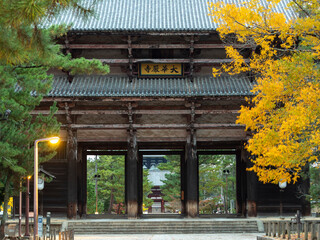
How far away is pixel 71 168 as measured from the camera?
2930 centimetres

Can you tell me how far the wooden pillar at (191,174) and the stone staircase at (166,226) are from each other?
896mm

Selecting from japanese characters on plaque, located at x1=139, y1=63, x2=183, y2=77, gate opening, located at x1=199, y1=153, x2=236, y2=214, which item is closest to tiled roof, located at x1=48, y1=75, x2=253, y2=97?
japanese characters on plaque, located at x1=139, y1=63, x2=183, y2=77

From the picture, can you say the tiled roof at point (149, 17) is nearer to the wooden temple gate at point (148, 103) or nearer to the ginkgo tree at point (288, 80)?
the wooden temple gate at point (148, 103)

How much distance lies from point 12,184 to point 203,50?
13840 mm

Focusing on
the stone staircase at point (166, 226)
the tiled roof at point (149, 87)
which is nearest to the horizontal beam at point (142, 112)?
the tiled roof at point (149, 87)

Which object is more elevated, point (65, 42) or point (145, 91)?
point (65, 42)

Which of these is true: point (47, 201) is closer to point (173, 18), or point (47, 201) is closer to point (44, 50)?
point (173, 18)

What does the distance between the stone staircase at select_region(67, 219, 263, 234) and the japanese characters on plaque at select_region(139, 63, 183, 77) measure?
8.33 m

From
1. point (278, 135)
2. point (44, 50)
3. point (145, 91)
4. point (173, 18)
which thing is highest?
point (173, 18)

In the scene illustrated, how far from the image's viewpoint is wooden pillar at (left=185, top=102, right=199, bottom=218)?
2895 cm

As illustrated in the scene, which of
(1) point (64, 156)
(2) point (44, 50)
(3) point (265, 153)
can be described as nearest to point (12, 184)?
(1) point (64, 156)

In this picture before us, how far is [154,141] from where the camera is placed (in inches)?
1221

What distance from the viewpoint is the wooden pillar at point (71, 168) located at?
29031 mm

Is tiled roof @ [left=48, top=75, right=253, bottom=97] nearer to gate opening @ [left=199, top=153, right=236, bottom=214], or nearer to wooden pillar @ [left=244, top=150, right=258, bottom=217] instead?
wooden pillar @ [left=244, top=150, right=258, bottom=217]
